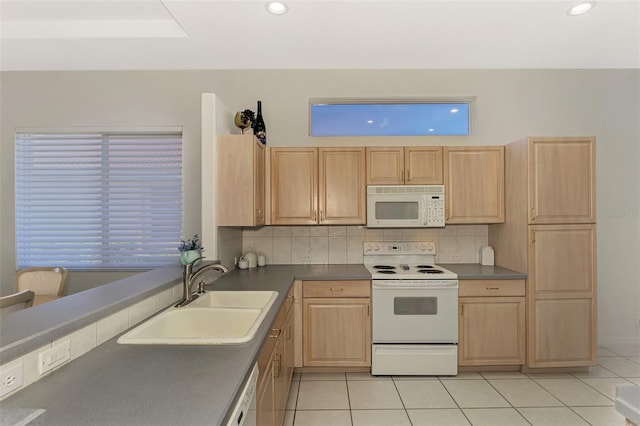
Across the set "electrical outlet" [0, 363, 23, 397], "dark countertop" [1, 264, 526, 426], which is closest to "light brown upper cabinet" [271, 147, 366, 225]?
"dark countertop" [1, 264, 526, 426]

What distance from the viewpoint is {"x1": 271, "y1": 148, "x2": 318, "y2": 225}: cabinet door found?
3061 millimetres

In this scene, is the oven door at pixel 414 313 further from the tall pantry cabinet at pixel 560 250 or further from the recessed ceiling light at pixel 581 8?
the recessed ceiling light at pixel 581 8

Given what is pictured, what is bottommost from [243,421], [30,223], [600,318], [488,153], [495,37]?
[600,318]

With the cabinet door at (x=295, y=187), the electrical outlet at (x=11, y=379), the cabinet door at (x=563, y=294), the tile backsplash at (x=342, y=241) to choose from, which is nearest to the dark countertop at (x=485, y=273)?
the cabinet door at (x=563, y=294)

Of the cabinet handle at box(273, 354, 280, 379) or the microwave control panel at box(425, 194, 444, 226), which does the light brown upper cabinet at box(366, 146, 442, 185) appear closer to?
the microwave control panel at box(425, 194, 444, 226)

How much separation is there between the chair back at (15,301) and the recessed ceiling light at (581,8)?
436 cm

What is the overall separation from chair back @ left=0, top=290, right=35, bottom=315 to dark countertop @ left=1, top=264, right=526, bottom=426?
4.19ft

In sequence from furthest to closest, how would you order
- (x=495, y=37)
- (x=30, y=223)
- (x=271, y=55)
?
(x=30, y=223) < (x=271, y=55) < (x=495, y=37)

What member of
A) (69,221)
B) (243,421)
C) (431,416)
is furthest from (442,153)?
(69,221)

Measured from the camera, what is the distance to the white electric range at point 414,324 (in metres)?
2.71

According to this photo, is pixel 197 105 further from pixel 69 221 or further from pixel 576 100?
pixel 576 100

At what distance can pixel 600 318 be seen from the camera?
3307 mm

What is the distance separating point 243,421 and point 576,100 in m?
4.19

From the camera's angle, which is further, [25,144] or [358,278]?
[25,144]
